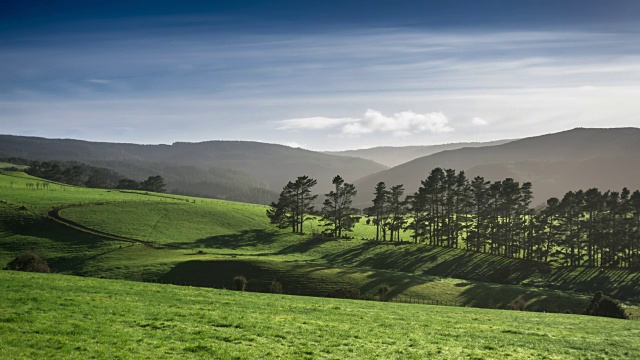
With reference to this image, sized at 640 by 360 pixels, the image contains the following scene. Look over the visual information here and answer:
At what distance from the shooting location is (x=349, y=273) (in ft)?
244

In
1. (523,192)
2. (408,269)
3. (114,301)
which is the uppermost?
(523,192)

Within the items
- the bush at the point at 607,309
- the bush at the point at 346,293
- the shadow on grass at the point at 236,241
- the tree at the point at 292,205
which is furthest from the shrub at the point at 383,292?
the tree at the point at 292,205

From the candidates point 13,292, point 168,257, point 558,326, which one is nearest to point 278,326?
point 13,292

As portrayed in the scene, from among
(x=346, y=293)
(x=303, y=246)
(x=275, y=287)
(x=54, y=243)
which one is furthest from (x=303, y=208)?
(x=346, y=293)

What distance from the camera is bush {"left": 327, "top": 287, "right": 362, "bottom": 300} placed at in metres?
62.4

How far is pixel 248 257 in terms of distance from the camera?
85250mm

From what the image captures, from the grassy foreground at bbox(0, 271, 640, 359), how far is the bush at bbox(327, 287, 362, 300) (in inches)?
914

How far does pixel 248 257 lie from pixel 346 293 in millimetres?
28888

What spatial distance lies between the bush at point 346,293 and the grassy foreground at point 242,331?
76.1 feet

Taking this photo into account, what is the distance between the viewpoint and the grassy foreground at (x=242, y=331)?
2047cm

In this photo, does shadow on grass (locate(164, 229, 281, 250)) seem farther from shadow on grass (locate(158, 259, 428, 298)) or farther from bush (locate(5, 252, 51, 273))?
→ bush (locate(5, 252, 51, 273))

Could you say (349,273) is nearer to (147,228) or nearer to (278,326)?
(278,326)

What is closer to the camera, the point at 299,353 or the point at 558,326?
the point at 299,353

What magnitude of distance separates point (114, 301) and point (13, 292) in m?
6.73
